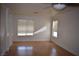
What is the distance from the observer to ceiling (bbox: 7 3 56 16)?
5.56ft

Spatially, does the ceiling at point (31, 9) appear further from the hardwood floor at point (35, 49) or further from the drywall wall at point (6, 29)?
the hardwood floor at point (35, 49)

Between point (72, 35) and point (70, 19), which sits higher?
point (70, 19)

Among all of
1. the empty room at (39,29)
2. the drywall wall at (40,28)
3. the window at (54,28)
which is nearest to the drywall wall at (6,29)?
the empty room at (39,29)

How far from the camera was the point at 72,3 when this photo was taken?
168 cm

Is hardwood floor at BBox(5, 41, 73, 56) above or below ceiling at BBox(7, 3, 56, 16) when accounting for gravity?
below

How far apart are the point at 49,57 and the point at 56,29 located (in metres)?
0.39

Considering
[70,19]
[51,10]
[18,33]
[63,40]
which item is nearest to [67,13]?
[70,19]

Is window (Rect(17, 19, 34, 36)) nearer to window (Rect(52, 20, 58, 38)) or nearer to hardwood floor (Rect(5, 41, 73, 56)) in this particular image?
hardwood floor (Rect(5, 41, 73, 56))

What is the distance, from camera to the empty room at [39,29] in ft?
5.66

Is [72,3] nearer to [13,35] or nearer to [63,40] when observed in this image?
[63,40]

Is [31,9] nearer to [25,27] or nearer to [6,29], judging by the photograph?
[25,27]

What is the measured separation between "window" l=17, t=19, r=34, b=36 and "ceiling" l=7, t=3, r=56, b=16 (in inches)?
4.3

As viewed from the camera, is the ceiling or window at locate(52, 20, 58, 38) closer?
the ceiling

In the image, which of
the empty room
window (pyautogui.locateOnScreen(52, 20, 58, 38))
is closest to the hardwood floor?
the empty room
